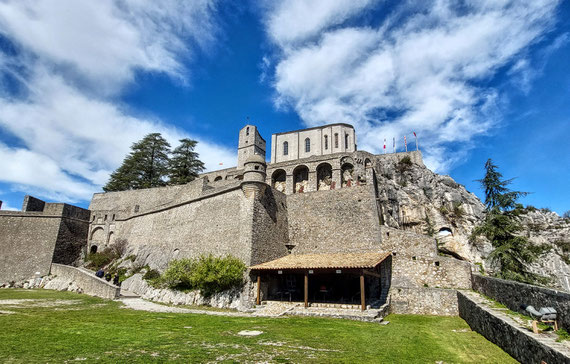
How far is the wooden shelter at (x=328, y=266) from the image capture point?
16.1 meters

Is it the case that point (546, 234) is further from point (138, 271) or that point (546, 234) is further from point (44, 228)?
point (44, 228)

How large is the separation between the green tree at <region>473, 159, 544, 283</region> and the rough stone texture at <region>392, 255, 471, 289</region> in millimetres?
2044

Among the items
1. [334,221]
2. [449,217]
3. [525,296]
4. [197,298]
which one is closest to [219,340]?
[525,296]

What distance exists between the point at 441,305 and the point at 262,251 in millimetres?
11393

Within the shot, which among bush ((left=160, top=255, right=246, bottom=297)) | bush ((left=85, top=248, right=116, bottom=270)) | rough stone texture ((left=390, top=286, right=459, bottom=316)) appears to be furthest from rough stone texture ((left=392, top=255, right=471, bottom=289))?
bush ((left=85, top=248, right=116, bottom=270))

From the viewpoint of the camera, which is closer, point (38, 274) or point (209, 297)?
point (209, 297)

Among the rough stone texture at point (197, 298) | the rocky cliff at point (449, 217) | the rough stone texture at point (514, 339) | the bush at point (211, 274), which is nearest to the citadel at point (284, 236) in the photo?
the rough stone texture at point (197, 298)

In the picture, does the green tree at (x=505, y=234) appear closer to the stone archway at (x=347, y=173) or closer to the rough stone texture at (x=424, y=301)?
the rough stone texture at (x=424, y=301)

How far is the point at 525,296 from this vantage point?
31.9 feet

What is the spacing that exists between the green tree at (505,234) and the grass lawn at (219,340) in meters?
6.14

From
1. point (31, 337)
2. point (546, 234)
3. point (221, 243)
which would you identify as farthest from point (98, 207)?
point (546, 234)

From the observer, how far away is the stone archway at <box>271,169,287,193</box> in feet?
115

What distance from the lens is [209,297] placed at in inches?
747

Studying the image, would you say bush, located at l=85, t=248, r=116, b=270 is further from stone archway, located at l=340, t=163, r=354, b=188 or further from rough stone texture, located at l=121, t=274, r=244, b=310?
stone archway, located at l=340, t=163, r=354, b=188
